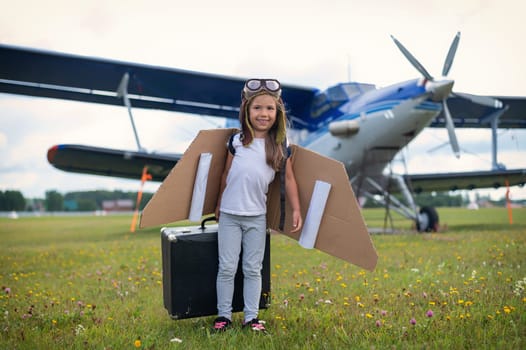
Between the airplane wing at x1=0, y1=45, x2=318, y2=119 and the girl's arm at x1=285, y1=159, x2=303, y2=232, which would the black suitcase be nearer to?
the girl's arm at x1=285, y1=159, x2=303, y2=232

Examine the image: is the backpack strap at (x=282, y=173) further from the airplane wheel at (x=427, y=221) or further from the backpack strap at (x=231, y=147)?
the airplane wheel at (x=427, y=221)

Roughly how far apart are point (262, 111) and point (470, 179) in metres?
11.8

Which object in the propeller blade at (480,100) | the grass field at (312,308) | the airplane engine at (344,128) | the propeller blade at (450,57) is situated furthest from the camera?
the airplane engine at (344,128)

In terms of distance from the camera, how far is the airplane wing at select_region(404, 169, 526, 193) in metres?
11.8

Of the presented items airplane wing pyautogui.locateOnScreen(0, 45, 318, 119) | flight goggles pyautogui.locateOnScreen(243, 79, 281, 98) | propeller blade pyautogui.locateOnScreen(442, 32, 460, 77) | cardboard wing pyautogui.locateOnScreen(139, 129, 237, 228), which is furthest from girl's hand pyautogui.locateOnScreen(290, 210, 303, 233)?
airplane wing pyautogui.locateOnScreen(0, 45, 318, 119)

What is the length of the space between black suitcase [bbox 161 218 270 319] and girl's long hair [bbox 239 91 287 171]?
1.67 ft

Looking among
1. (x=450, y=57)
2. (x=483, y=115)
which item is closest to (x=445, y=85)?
(x=450, y=57)

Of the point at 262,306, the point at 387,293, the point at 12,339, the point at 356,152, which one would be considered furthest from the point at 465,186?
the point at 12,339

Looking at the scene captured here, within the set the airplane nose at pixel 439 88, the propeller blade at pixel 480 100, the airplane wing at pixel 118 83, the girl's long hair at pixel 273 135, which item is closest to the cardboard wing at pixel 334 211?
the girl's long hair at pixel 273 135

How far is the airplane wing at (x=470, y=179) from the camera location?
11766mm

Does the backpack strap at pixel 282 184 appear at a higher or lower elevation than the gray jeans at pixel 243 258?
higher

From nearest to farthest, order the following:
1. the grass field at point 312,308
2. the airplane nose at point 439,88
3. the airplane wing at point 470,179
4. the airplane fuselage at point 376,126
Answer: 1. the grass field at point 312,308
2. the airplane nose at point 439,88
3. the airplane fuselage at point 376,126
4. the airplane wing at point 470,179

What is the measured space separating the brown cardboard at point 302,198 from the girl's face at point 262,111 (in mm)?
213

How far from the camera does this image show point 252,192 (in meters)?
2.22
